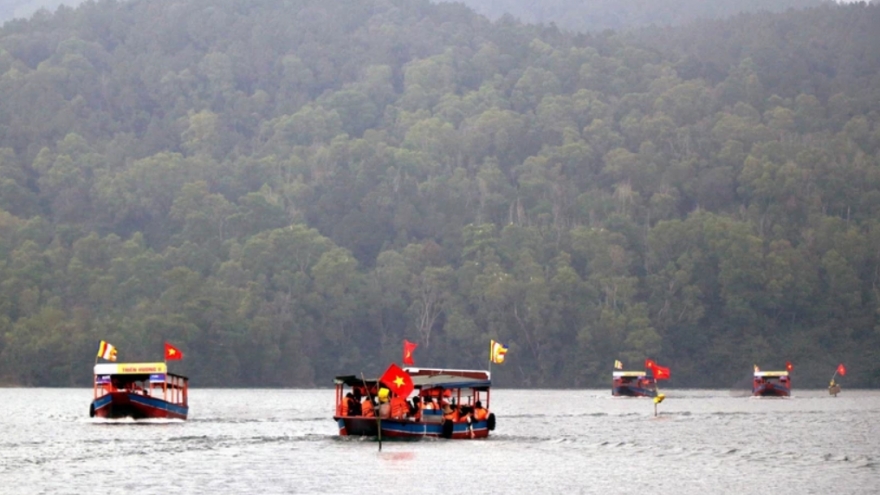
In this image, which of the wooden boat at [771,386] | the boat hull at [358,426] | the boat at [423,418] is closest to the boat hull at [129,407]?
the boat at [423,418]

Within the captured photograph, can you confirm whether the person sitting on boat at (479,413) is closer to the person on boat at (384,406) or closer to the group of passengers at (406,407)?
the group of passengers at (406,407)

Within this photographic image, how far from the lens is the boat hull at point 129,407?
8038 cm

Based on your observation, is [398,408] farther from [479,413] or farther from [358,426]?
[479,413]

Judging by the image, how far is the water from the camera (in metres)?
53.1

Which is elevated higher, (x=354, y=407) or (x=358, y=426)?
(x=354, y=407)

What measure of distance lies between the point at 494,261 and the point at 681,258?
22323 mm

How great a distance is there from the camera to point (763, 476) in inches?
2277

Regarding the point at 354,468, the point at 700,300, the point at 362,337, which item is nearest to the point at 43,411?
the point at 354,468

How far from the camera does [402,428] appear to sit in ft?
218

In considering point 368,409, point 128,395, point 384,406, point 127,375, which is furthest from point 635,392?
point 384,406

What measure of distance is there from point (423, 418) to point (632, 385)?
246 feet

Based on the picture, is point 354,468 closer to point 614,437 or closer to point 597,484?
point 597,484

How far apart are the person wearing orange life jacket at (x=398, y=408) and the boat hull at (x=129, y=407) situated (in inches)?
717

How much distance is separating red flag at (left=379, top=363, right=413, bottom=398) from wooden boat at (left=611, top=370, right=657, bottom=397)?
262 ft
